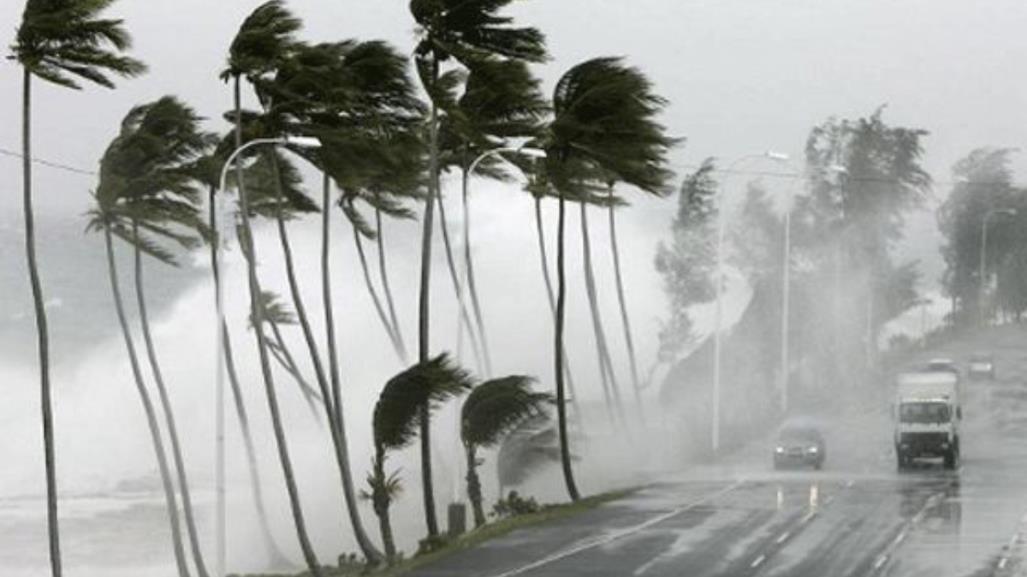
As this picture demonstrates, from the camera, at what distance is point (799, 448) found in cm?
6638

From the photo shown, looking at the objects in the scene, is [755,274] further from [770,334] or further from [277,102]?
[277,102]

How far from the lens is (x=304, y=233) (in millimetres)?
183375

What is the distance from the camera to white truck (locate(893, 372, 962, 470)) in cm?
6391

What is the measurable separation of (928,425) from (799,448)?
4.82 metres

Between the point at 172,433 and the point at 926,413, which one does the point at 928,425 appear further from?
the point at 172,433

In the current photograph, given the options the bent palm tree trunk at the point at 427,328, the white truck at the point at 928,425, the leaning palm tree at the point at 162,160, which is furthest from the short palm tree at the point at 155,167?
the white truck at the point at 928,425

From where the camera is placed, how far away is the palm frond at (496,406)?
148 feet

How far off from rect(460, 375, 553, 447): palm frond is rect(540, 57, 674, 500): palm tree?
6.04 metres

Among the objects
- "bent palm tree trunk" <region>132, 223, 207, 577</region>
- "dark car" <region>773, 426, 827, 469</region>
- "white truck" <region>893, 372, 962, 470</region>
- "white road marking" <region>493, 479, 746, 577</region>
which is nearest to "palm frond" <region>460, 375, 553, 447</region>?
"white road marking" <region>493, 479, 746, 577</region>

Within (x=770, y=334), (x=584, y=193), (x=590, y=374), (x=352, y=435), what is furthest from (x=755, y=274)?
(x=584, y=193)

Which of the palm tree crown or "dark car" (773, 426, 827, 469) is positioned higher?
the palm tree crown

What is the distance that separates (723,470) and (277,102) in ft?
89.4

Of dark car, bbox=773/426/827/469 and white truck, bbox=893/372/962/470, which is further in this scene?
dark car, bbox=773/426/827/469

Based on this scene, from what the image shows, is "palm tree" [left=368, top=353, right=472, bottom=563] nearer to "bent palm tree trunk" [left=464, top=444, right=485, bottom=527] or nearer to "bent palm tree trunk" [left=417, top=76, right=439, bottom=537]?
"bent palm tree trunk" [left=417, top=76, right=439, bottom=537]
